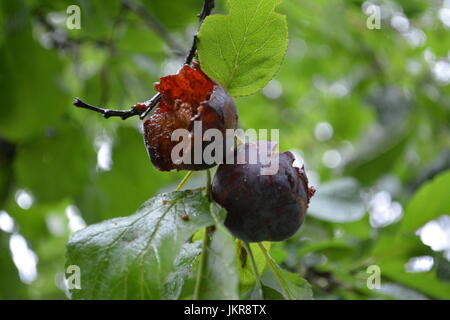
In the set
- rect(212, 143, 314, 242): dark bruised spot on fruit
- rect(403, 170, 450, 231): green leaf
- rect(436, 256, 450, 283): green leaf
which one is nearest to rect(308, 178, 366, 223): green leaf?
rect(403, 170, 450, 231): green leaf

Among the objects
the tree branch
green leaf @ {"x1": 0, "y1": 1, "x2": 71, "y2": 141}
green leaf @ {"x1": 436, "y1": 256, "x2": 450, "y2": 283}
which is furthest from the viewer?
green leaf @ {"x1": 0, "y1": 1, "x2": 71, "y2": 141}

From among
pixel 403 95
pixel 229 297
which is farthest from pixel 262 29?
pixel 403 95

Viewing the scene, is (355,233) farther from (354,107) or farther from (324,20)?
(354,107)

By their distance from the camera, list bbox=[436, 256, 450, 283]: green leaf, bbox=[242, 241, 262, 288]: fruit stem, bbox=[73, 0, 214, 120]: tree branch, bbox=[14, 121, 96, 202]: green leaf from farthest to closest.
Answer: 1. bbox=[14, 121, 96, 202]: green leaf
2. bbox=[436, 256, 450, 283]: green leaf
3. bbox=[242, 241, 262, 288]: fruit stem
4. bbox=[73, 0, 214, 120]: tree branch

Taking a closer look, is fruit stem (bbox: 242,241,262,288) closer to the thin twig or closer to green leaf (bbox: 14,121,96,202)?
the thin twig

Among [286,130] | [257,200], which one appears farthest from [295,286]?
[286,130]

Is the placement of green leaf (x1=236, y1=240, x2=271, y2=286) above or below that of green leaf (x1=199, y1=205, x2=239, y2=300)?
above

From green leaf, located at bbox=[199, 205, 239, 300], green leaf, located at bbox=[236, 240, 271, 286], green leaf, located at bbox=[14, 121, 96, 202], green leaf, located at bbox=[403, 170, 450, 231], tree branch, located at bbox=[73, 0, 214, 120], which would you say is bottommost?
green leaf, located at bbox=[199, 205, 239, 300]

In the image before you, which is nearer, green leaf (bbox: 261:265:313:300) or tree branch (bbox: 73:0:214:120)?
tree branch (bbox: 73:0:214:120)
